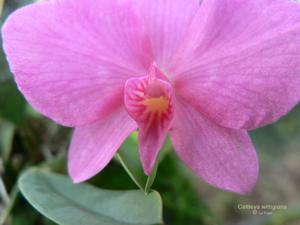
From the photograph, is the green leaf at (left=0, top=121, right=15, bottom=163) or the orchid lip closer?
the orchid lip

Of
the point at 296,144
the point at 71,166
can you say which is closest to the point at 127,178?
the point at 71,166

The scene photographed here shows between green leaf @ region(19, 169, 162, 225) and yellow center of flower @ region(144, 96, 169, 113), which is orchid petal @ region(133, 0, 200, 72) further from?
green leaf @ region(19, 169, 162, 225)

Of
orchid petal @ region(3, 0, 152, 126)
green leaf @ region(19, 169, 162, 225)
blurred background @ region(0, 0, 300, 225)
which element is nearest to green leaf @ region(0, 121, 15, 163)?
blurred background @ region(0, 0, 300, 225)

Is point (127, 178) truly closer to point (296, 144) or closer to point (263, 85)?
point (263, 85)

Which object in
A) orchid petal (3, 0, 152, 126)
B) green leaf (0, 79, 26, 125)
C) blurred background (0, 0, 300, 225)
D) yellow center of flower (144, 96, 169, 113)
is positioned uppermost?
orchid petal (3, 0, 152, 126)

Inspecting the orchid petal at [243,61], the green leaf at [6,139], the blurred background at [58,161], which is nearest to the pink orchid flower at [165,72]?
the orchid petal at [243,61]

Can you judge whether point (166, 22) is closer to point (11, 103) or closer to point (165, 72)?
point (165, 72)
